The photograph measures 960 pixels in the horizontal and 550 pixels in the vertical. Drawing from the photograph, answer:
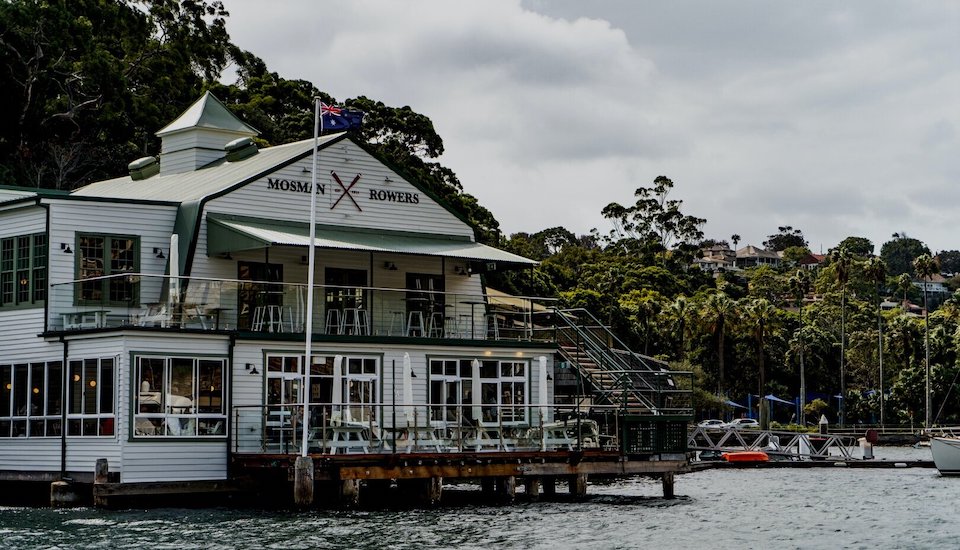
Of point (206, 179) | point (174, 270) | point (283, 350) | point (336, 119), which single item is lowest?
point (283, 350)

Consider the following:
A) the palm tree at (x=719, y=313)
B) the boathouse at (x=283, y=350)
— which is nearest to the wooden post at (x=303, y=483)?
the boathouse at (x=283, y=350)

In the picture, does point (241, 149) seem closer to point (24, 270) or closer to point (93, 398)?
point (24, 270)

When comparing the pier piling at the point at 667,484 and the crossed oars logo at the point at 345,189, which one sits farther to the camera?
the crossed oars logo at the point at 345,189

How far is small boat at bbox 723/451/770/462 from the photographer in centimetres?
5834

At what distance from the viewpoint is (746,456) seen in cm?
5856

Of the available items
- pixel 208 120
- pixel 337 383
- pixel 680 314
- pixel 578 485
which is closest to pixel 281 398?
pixel 337 383

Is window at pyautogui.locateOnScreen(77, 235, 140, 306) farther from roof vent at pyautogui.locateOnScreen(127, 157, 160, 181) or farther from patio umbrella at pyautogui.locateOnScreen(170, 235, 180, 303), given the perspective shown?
roof vent at pyautogui.locateOnScreen(127, 157, 160, 181)

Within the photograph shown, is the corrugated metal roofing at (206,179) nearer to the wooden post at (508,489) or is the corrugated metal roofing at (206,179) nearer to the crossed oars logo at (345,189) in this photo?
the crossed oars logo at (345,189)

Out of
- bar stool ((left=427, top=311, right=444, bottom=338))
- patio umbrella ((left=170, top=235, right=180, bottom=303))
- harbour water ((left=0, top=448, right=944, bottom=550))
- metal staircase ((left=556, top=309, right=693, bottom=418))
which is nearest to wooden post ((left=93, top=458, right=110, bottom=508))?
harbour water ((left=0, top=448, right=944, bottom=550))

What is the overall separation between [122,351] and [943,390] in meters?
72.1

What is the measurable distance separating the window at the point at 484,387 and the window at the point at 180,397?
20.2 feet

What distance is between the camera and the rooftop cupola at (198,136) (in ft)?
149

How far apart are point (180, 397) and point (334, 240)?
23.1 ft

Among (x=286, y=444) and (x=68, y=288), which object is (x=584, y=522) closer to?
(x=286, y=444)
